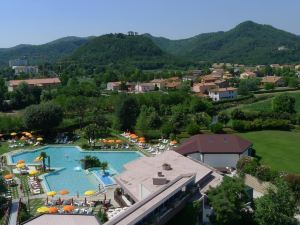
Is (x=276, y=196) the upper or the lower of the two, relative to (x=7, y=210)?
upper

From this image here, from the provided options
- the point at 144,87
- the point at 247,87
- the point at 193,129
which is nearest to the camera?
the point at 193,129

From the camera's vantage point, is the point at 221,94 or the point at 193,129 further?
the point at 221,94

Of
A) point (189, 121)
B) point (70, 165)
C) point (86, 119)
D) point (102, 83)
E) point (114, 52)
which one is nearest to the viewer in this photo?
point (70, 165)

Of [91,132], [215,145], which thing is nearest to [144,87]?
[91,132]

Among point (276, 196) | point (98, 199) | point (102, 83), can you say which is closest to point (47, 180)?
point (98, 199)

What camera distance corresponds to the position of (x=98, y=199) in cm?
2386

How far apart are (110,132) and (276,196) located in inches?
1059

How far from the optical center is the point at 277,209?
16.8 m

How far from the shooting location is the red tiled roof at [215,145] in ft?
97.3

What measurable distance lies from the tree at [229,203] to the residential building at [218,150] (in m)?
10.7

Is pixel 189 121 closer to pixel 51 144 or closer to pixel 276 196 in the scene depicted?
pixel 51 144

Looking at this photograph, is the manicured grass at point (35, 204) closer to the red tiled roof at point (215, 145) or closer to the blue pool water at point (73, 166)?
the blue pool water at point (73, 166)

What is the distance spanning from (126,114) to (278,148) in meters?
16.2

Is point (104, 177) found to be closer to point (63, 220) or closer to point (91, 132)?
point (91, 132)
